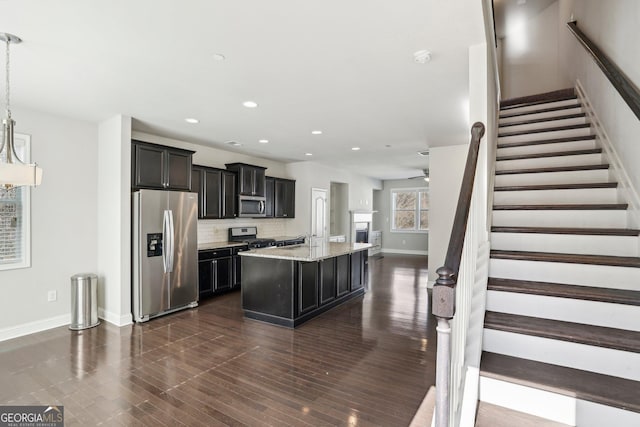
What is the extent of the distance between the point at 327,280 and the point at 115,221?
3000mm

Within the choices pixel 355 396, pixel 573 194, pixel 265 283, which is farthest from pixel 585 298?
pixel 265 283

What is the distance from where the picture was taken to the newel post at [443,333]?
3.70ft

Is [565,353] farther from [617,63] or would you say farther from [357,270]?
[357,270]

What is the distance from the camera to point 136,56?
2.60 meters

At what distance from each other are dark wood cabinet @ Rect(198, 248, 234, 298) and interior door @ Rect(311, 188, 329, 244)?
2.59m

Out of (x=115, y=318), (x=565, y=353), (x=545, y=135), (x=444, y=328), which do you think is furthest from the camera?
(x=115, y=318)

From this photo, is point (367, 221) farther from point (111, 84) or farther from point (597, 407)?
point (597, 407)

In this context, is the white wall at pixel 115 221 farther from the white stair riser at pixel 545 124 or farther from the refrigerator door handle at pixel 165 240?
the white stair riser at pixel 545 124

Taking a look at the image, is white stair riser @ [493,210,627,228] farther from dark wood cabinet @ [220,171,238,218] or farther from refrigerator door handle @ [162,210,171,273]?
dark wood cabinet @ [220,171,238,218]

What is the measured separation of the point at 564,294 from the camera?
1.95 meters

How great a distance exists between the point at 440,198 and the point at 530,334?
436 cm

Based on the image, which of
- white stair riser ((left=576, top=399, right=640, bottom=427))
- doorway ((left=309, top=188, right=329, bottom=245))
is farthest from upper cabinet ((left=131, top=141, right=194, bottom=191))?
white stair riser ((left=576, top=399, right=640, bottom=427))

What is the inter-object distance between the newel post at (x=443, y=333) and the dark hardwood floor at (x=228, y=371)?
1.27 metres

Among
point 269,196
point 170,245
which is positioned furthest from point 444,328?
point 269,196
